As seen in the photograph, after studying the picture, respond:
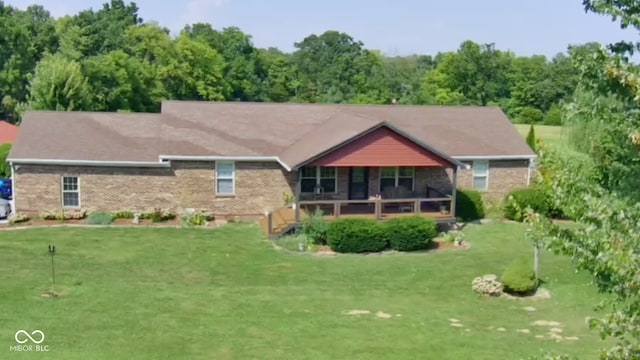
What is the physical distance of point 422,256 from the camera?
23.4 metres

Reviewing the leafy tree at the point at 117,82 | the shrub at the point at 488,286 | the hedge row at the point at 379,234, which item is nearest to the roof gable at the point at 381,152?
the hedge row at the point at 379,234

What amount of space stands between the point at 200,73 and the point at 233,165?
48.3 metres

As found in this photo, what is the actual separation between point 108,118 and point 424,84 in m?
65.5

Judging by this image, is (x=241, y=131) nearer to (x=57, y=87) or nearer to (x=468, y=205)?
(x=468, y=205)

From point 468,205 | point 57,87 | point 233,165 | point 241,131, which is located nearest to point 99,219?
point 233,165

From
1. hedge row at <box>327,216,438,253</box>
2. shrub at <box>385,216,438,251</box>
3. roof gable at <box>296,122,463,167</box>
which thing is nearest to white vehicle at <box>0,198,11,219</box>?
roof gable at <box>296,122,463,167</box>

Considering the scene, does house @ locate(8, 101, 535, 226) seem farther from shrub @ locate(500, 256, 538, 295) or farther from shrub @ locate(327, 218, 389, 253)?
shrub @ locate(500, 256, 538, 295)

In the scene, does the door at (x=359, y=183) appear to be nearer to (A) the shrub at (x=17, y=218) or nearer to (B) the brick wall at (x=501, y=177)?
(B) the brick wall at (x=501, y=177)

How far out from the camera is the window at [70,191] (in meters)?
27.5

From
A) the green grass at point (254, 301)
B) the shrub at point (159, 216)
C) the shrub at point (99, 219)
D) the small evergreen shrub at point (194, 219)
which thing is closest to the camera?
the green grass at point (254, 301)

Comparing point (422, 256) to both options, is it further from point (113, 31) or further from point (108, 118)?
point (113, 31)

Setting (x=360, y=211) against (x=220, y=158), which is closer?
(x=360, y=211)

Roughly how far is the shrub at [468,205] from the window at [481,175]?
119 centimetres

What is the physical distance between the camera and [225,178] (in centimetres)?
2827
